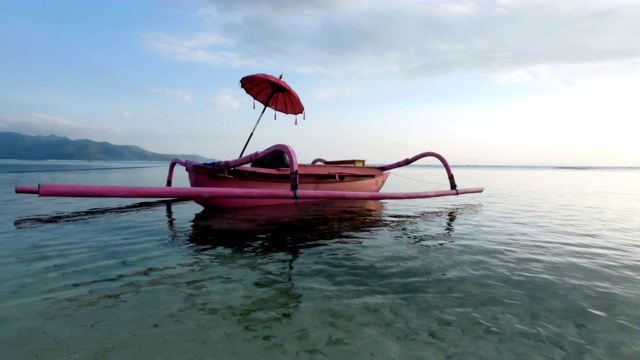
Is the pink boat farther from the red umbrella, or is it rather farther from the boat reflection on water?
→ the boat reflection on water

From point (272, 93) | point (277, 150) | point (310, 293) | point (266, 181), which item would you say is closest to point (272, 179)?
point (266, 181)

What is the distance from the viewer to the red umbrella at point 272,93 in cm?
1068

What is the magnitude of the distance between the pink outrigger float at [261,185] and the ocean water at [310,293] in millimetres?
1024

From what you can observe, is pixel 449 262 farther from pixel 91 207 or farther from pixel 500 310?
pixel 91 207

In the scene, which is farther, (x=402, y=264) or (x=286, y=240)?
(x=286, y=240)

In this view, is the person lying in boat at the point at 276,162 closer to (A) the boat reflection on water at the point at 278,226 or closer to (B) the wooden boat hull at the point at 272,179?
(B) the wooden boat hull at the point at 272,179

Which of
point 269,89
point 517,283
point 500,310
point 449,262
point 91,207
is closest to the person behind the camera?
point 500,310

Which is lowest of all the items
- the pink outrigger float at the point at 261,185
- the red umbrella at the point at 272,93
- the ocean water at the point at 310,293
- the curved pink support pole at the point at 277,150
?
the ocean water at the point at 310,293

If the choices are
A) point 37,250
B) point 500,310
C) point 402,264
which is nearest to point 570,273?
point 500,310

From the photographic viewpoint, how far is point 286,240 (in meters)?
6.62

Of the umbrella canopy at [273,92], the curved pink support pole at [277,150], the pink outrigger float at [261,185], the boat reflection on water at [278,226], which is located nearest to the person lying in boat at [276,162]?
the pink outrigger float at [261,185]

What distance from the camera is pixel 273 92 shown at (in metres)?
11.6

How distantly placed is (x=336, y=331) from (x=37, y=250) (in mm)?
5951

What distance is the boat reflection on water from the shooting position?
639 cm
